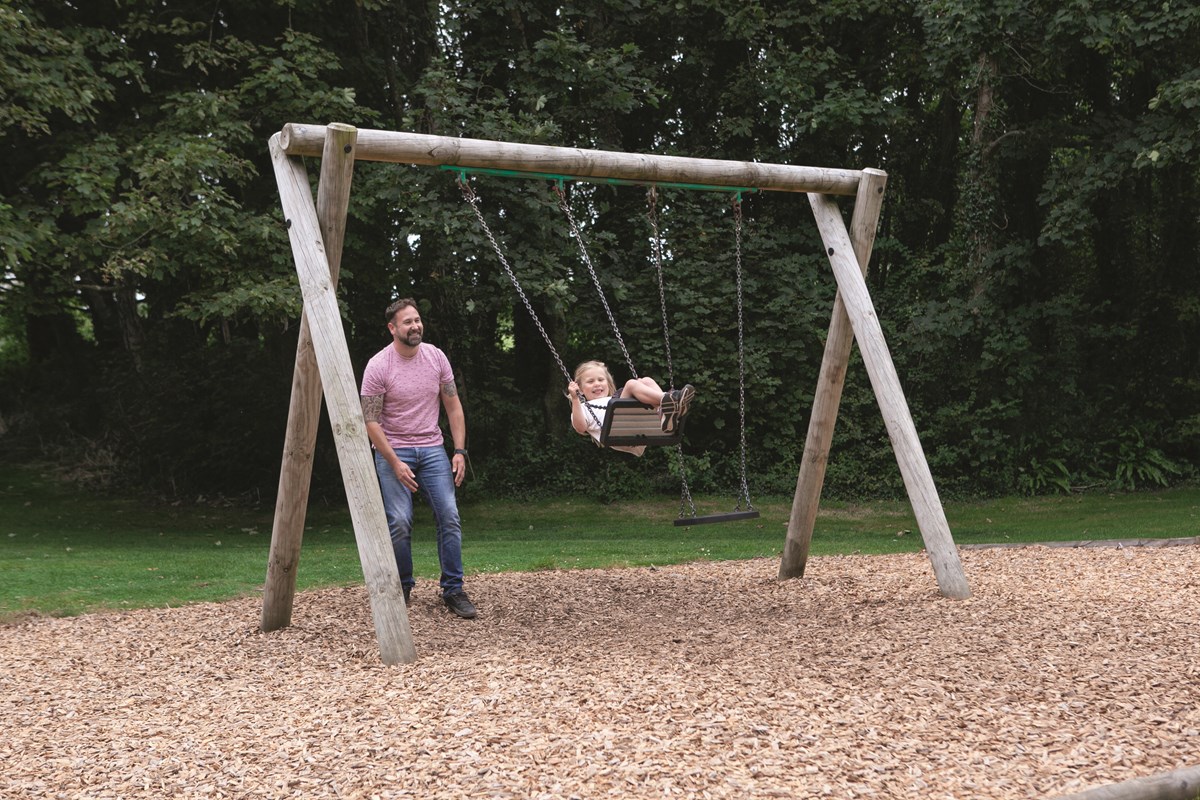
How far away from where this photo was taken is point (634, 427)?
20.7ft

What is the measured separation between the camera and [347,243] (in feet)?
43.2

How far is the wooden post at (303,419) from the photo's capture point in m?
5.41

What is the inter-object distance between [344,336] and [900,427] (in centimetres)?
332

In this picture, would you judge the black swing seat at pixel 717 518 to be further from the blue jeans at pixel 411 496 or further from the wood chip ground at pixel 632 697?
the blue jeans at pixel 411 496

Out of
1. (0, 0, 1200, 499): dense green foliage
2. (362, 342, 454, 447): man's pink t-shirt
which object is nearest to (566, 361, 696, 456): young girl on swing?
(362, 342, 454, 447): man's pink t-shirt

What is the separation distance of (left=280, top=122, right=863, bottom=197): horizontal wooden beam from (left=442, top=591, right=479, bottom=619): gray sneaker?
104 inches

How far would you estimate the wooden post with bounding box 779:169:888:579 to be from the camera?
6750 millimetres

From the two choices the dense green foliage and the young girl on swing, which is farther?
the dense green foliage

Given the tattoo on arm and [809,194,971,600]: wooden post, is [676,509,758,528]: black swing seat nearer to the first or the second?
[809,194,971,600]: wooden post

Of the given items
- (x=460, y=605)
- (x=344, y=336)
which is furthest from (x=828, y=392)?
(x=344, y=336)

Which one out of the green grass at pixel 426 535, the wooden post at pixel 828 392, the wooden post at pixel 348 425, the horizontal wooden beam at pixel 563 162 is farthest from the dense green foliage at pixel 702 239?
the wooden post at pixel 348 425

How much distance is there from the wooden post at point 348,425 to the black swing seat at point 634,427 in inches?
60.5

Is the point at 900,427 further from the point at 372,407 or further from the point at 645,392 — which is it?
the point at 372,407

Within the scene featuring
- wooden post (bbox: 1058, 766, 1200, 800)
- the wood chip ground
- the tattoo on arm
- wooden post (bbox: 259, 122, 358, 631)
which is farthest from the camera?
the tattoo on arm
